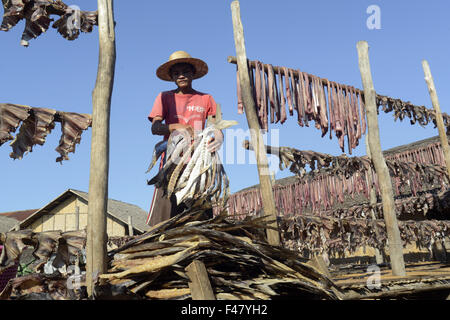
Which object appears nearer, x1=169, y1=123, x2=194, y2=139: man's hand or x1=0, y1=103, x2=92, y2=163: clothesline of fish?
x1=0, y1=103, x2=92, y2=163: clothesline of fish

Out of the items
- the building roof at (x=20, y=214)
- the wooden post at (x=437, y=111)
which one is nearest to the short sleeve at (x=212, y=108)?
the wooden post at (x=437, y=111)

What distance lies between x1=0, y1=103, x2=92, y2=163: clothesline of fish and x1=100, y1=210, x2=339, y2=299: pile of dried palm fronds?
0.79 metres

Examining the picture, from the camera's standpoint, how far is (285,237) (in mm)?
4453

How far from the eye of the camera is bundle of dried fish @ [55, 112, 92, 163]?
2393 mm

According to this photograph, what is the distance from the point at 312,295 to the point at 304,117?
2.68 m

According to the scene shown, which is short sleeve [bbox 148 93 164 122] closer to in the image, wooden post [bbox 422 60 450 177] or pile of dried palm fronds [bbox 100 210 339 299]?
pile of dried palm fronds [bbox 100 210 339 299]

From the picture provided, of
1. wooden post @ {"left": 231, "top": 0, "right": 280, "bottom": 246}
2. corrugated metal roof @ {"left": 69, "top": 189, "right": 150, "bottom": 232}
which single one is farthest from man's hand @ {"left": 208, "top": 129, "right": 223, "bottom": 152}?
corrugated metal roof @ {"left": 69, "top": 189, "right": 150, "bottom": 232}

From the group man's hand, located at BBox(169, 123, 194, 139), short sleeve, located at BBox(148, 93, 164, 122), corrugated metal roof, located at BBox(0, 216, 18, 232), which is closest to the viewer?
man's hand, located at BBox(169, 123, 194, 139)

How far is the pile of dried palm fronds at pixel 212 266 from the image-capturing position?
2416 mm

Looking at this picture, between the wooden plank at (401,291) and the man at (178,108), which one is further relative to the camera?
the man at (178,108)

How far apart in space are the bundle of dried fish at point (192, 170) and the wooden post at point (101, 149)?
44.2 inches

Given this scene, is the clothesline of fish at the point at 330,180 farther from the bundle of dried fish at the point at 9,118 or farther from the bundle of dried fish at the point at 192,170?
the bundle of dried fish at the point at 9,118
